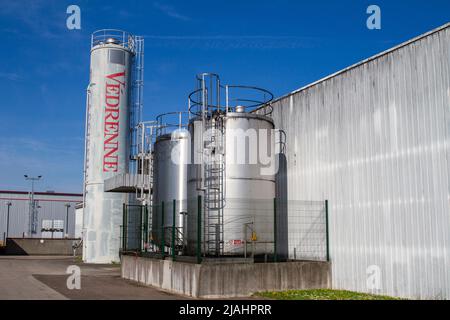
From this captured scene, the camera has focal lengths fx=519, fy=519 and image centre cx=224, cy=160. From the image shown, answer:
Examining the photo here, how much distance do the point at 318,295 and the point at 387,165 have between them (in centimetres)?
446

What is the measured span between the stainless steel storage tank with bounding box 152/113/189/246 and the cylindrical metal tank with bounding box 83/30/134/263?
12827 mm

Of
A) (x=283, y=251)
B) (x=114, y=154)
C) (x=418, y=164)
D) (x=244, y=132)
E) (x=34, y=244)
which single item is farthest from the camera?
(x=34, y=244)

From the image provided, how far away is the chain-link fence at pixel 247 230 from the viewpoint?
665 inches

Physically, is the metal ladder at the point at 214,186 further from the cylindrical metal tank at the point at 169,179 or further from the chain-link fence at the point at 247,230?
the cylindrical metal tank at the point at 169,179

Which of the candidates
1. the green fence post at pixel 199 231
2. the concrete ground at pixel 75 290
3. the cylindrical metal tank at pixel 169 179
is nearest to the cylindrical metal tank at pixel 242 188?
the green fence post at pixel 199 231

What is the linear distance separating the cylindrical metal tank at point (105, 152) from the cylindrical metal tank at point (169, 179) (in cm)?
1286

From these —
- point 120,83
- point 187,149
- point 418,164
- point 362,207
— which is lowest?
point 362,207

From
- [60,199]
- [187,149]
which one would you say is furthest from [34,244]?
[187,149]

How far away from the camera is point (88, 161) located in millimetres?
35000

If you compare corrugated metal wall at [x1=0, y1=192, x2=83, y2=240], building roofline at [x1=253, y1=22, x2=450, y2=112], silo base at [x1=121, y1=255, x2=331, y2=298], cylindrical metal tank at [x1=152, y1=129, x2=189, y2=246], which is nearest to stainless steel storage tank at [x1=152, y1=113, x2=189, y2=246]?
cylindrical metal tank at [x1=152, y1=129, x2=189, y2=246]

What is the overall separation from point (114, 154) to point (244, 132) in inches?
731

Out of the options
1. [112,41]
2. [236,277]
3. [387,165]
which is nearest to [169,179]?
[236,277]

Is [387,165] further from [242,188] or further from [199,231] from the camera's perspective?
[199,231]
